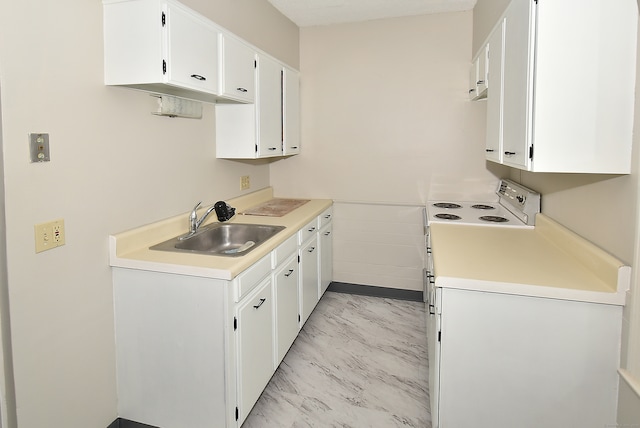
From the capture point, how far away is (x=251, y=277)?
1969mm

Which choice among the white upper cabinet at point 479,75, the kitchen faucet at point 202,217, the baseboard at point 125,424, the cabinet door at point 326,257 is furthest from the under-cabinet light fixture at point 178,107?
the white upper cabinet at point 479,75

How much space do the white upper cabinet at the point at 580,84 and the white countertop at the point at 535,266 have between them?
1.40 feet

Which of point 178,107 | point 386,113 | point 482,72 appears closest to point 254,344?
point 178,107

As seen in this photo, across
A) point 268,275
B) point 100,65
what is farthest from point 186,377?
point 100,65

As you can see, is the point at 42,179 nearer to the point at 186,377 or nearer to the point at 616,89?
the point at 186,377

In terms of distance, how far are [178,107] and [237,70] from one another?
43 centimetres

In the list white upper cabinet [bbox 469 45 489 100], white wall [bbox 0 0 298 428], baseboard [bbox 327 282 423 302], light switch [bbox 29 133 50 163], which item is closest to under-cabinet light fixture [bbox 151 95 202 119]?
white wall [bbox 0 0 298 428]

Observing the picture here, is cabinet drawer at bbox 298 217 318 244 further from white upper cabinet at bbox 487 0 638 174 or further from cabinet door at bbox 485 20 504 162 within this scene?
white upper cabinet at bbox 487 0 638 174

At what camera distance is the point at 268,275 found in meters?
2.21

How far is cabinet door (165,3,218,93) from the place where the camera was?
183cm

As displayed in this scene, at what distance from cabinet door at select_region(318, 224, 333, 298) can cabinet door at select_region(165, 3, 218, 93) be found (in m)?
1.69

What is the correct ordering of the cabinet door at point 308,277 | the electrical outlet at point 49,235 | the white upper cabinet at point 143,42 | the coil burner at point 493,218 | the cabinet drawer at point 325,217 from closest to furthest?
the electrical outlet at point 49,235
the white upper cabinet at point 143,42
the coil burner at point 493,218
the cabinet door at point 308,277
the cabinet drawer at point 325,217

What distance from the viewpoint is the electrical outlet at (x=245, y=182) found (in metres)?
3.30

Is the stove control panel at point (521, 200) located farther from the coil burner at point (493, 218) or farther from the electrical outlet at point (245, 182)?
the electrical outlet at point (245, 182)
